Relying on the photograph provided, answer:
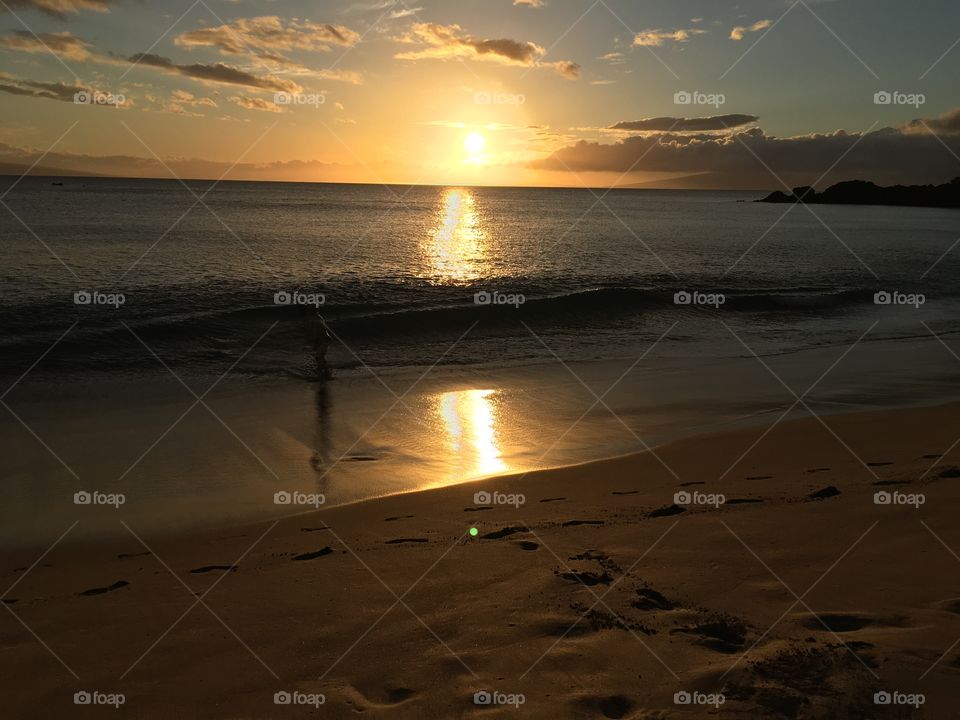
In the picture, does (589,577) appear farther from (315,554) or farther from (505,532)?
(315,554)

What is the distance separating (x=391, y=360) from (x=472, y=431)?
22.2 feet

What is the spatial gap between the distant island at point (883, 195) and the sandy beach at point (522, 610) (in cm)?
13501

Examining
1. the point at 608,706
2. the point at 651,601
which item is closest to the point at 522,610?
the point at 651,601

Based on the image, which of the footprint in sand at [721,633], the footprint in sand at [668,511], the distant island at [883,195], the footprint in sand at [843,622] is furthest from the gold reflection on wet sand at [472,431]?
the distant island at [883,195]

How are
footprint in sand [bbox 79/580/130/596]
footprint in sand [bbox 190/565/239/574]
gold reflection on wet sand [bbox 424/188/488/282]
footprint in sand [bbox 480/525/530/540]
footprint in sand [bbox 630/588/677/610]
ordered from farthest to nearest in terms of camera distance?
gold reflection on wet sand [bbox 424/188/488/282], footprint in sand [bbox 480/525/530/540], footprint in sand [bbox 190/565/239/574], footprint in sand [bbox 79/580/130/596], footprint in sand [bbox 630/588/677/610]

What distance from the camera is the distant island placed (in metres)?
118

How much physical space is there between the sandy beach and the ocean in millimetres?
1330

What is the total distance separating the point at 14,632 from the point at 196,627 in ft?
4.48

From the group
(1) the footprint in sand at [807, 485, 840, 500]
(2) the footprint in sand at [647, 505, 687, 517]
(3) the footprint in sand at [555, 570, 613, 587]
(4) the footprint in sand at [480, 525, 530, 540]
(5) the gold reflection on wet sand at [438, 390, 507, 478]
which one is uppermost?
(5) the gold reflection on wet sand at [438, 390, 507, 478]

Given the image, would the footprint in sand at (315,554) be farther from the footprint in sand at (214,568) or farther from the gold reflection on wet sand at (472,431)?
the gold reflection on wet sand at (472,431)

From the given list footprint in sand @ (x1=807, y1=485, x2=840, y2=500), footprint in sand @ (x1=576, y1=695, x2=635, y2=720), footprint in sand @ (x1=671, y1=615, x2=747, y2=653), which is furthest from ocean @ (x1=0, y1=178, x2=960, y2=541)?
footprint in sand @ (x1=576, y1=695, x2=635, y2=720)

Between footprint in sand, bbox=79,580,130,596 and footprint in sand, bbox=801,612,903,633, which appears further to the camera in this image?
footprint in sand, bbox=79,580,130,596

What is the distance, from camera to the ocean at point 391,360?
932cm

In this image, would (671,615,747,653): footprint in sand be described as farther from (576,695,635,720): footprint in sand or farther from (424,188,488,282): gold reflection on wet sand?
(424,188,488,282): gold reflection on wet sand
